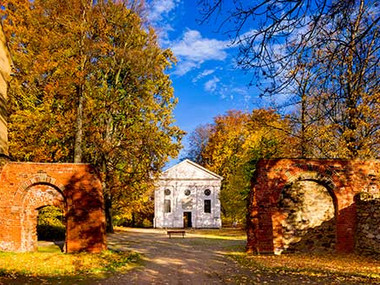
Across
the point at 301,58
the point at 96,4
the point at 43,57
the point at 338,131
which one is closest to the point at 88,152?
the point at 43,57

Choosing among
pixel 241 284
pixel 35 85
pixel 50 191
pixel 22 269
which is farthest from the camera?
pixel 35 85

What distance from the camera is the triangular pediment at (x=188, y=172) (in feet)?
135

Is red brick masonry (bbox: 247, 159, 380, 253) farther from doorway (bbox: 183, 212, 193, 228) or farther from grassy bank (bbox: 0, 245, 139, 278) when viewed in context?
doorway (bbox: 183, 212, 193, 228)

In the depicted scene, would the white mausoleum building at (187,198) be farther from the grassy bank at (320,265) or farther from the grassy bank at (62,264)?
the grassy bank at (62,264)

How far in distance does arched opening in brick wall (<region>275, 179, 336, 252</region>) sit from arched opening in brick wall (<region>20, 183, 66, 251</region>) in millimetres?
9388

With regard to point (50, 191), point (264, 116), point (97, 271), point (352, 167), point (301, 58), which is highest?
point (264, 116)

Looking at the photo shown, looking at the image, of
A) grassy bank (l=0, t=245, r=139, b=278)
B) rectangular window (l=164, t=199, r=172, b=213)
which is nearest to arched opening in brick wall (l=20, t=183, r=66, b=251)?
grassy bank (l=0, t=245, r=139, b=278)

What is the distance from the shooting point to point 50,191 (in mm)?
13672

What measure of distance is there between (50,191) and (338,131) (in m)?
15.8

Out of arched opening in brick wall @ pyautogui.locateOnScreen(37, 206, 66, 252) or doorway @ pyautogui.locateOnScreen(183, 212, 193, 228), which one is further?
doorway @ pyautogui.locateOnScreen(183, 212, 193, 228)

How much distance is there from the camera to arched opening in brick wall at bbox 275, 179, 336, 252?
47.3 feet

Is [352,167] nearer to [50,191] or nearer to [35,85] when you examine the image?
[50,191]

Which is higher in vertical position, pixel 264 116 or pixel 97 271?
pixel 264 116

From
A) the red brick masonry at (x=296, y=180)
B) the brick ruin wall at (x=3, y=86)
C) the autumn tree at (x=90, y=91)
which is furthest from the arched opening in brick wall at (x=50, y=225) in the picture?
the red brick masonry at (x=296, y=180)
